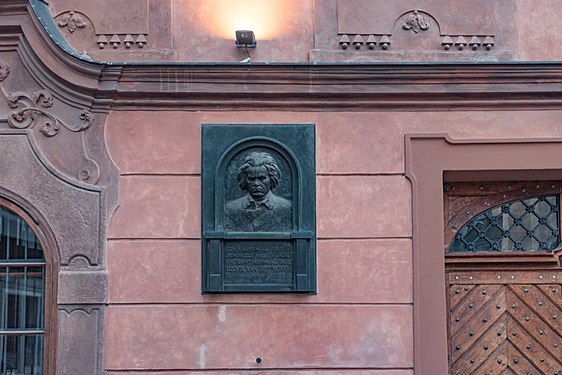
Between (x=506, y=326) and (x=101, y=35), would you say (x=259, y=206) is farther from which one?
(x=506, y=326)

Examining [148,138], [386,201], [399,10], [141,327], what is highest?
[399,10]

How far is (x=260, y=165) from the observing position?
8.09 meters

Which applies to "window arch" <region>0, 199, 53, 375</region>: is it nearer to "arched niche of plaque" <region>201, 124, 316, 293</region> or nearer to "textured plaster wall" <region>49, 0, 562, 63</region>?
"arched niche of plaque" <region>201, 124, 316, 293</region>

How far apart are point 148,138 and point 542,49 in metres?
3.29

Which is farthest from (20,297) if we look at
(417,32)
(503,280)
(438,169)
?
(503,280)

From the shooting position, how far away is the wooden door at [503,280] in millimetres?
8469

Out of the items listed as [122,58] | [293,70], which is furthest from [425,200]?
[122,58]

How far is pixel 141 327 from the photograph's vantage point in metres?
8.02

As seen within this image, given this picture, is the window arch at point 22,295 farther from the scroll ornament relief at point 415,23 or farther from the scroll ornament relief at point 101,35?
the scroll ornament relief at point 415,23

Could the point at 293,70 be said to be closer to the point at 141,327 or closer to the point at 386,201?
the point at 386,201

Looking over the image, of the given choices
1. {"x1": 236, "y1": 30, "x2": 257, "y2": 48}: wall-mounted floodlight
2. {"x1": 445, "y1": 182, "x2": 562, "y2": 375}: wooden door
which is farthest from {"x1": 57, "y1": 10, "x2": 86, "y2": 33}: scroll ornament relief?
{"x1": 445, "y1": 182, "x2": 562, "y2": 375}: wooden door

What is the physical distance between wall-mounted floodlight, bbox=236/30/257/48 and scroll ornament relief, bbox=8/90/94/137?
58.7 inches

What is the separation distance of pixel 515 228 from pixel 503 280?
450mm

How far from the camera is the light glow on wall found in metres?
8.34
